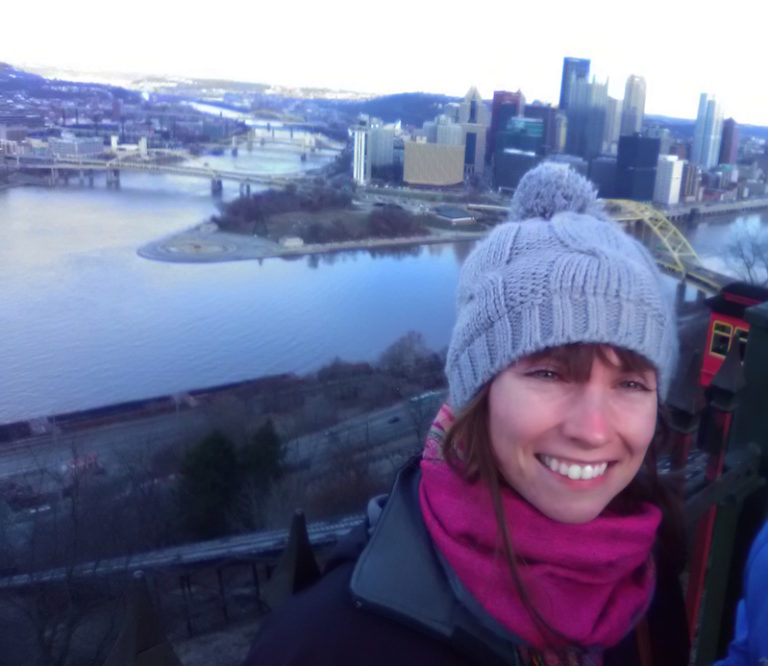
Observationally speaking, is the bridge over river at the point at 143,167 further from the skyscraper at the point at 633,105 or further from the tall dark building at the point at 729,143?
the tall dark building at the point at 729,143

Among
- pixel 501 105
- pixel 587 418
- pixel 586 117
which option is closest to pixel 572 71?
pixel 586 117

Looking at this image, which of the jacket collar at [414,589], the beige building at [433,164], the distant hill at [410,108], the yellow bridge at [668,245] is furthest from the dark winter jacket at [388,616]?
the distant hill at [410,108]

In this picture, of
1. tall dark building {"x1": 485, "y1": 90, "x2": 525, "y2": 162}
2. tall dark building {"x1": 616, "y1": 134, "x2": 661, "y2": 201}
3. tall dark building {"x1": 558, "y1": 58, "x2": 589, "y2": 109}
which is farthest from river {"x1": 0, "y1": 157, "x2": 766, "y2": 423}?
tall dark building {"x1": 485, "y1": 90, "x2": 525, "y2": 162}

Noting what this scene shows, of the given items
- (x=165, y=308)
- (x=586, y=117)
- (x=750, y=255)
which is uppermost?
(x=586, y=117)

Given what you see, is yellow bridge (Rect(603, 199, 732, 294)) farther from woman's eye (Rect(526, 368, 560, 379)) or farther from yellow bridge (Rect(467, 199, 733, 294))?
woman's eye (Rect(526, 368, 560, 379))

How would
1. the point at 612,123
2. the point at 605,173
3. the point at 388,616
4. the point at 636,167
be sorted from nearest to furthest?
the point at 388,616 < the point at 636,167 < the point at 605,173 < the point at 612,123

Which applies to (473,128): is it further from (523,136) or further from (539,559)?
(539,559)
